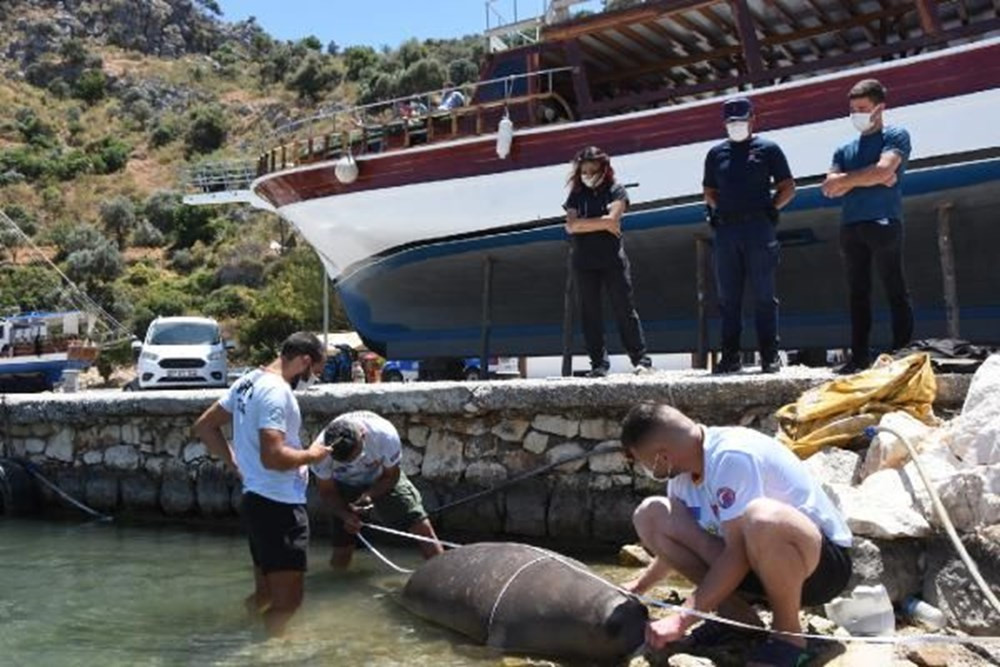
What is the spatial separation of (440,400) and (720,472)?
416 cm

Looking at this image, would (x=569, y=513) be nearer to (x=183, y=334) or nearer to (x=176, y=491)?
(x=176, y=491)

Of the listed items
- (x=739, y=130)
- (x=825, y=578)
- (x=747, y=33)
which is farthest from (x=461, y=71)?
(x=825, y=578)

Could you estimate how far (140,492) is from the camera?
30.5 ft

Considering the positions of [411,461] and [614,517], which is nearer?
[614,517]

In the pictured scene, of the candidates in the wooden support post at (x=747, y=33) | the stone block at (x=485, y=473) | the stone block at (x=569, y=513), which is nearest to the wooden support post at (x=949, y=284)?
the stone block at (x=569, y=513)

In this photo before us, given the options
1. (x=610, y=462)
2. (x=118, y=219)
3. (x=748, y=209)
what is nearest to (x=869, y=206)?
(x=748, y=209)

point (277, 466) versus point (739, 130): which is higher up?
point (739, 130)

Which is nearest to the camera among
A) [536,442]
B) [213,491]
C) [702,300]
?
[536,442]

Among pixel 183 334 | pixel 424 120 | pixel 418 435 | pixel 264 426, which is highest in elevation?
pixel 424 120

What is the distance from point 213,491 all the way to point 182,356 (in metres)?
8.14

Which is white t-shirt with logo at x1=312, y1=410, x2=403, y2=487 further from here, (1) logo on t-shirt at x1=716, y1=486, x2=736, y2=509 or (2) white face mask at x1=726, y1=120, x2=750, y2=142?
(1) logo on t-shirt at x1=716, y1=486, x2=736, y2=509

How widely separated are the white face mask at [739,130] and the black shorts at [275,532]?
140 inches

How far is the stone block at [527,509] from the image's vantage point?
280 inches

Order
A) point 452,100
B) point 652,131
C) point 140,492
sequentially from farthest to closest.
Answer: point 452,100
point 652,131
point 140,492
